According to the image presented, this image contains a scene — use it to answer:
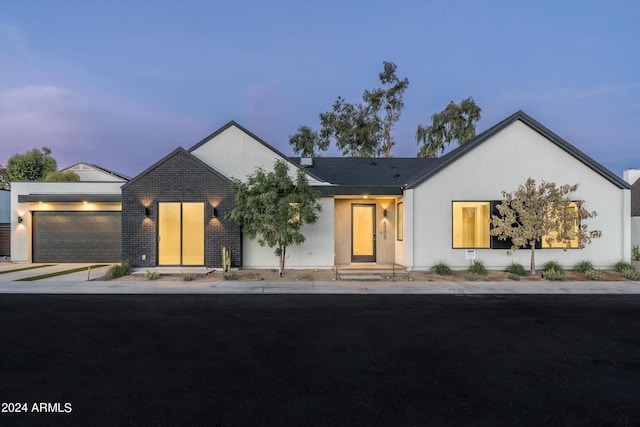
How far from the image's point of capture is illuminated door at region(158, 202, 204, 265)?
13219 millimetres

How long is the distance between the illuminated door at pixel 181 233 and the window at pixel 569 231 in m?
13.4

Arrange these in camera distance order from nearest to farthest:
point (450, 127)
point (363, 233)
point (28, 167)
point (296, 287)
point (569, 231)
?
1. point (296, 287)
2. point (569, 231)
3. point (363, 233)
4. point (28, 167)
5. point (450, 127)

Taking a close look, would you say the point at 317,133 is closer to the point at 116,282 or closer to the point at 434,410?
the point at 116,282

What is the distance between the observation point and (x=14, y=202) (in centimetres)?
1573

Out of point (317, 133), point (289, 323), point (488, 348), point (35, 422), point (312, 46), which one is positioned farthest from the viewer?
point (312, 46)

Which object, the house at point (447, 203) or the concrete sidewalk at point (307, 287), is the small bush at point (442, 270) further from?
the concrete sidewalk at point (307, 287)

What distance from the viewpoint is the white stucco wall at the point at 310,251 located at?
13.7m

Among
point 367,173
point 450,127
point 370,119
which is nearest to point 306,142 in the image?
point 370,119

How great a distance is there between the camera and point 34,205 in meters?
15.8

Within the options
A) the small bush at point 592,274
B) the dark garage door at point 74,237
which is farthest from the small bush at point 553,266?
the dark garage door at point 74,237

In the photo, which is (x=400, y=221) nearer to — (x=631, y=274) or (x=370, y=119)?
(x=631, y=274)

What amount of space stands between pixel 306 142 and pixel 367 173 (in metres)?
20.5

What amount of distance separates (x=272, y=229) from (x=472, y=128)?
28387mm

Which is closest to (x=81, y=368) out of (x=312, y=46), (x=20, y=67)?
(x=20, y=67)
